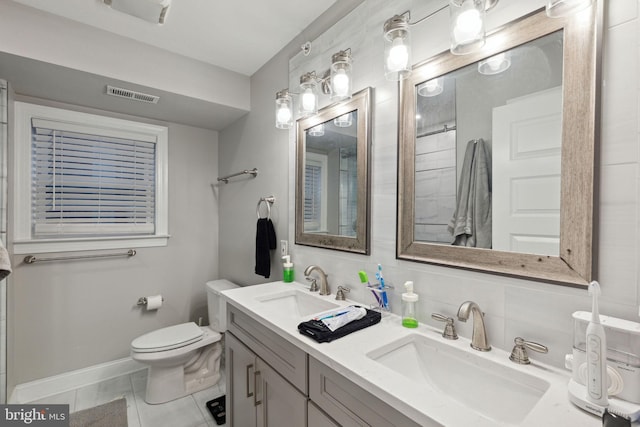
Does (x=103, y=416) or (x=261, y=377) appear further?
(x=103, y=416)

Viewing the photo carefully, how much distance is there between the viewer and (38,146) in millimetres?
2094

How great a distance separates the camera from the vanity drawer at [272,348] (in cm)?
103

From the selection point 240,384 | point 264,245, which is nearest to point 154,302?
point 264,245

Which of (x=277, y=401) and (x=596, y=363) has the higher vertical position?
(x=596, y=363)

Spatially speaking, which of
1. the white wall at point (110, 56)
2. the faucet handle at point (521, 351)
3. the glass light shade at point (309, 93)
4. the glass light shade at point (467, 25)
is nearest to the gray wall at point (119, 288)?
the white wall at point (110, 56)

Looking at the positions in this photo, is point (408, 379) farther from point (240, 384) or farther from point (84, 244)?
point (84, 244)

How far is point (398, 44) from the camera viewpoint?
1.11 meters

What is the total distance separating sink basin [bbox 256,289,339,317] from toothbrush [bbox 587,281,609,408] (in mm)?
982

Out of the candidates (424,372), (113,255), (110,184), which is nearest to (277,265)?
(424,372)

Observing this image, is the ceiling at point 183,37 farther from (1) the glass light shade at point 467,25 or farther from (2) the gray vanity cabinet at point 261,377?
(2) the gray vanity cabinet at point 261,377

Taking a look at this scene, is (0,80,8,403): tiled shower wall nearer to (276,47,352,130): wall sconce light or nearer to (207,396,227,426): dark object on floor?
(207,396,227,426): dark object on floor

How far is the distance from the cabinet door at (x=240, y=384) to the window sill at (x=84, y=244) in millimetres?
1374

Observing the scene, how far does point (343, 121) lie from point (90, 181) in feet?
6.82

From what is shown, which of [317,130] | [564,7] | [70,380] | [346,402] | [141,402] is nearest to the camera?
[564,7]
